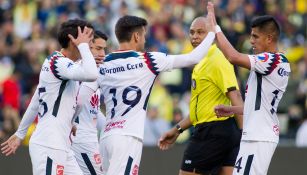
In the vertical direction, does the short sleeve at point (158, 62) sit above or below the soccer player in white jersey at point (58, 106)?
above

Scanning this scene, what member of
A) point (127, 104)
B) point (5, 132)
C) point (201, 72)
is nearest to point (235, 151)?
point (201, 72)

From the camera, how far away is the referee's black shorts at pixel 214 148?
38.0 ft

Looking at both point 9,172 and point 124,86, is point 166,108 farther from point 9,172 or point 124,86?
point 124,86

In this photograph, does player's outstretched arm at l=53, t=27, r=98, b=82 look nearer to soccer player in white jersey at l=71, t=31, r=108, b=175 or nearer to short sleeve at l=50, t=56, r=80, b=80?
short sleeve at l=50, t=56, r=80, b=80

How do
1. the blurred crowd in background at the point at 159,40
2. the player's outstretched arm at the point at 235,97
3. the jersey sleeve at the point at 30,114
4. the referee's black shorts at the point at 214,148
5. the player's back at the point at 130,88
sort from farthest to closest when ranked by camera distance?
the blurred crowd in background at the point at 159,40
the referee's black shorts at the point at 214,148
the player's outstretched arm at the point at 235,97
the jersey sleeve at the point at 30,114
the player's back at the point at 130,88

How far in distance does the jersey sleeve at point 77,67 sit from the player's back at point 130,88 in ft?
1.68

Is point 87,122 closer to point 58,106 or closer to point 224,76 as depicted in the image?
point 224,76

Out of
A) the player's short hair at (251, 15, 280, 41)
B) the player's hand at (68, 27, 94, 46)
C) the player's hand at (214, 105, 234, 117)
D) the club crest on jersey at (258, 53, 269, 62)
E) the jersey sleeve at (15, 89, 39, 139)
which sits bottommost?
the jersey sleeve at (15, 89, 39, 139)

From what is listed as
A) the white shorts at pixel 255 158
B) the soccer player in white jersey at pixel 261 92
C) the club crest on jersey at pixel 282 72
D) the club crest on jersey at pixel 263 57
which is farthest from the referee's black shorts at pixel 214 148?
the club crest on jersey at pixel 263 57

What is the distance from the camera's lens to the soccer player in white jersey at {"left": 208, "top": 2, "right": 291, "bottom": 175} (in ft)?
32.9

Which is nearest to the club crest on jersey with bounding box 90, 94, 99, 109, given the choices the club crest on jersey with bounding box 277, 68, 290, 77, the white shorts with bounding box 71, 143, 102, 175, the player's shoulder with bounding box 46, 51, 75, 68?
the white shorts with bounding box 71, 143, 102, 175

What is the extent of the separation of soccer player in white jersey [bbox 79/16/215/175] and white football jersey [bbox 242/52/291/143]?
27.1 inches

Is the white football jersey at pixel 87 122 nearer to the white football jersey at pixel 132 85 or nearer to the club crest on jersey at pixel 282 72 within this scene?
the white football jersey at pixel 132 85

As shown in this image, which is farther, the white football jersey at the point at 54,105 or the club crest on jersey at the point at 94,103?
the club crest on jersey at the point at 94,103
